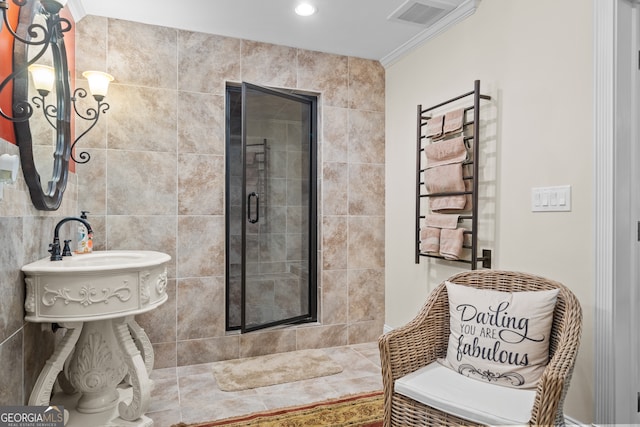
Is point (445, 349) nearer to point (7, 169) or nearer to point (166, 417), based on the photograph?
point (166, 417)

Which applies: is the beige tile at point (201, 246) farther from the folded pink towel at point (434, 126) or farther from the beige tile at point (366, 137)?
the folded pink towel at point (434, 126)

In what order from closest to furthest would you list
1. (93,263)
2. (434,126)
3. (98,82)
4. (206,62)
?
(93,263)
(98,82)
(434,126)
(206,62)

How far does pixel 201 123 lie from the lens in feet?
9.74

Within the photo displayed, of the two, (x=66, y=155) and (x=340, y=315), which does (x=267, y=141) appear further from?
(x=340, y=315)

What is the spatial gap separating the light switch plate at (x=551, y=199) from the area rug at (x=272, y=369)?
67.0 inches

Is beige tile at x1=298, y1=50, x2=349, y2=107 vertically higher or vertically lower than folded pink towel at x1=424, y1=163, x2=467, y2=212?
higher

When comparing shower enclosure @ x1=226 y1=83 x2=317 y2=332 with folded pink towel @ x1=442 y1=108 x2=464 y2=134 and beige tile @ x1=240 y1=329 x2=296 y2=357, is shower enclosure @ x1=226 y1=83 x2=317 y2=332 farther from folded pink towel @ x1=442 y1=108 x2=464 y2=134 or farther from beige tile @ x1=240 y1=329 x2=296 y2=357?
folded pink towel @ x1=442 y1=108 x2=464 y2=134

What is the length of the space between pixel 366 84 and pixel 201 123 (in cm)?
145

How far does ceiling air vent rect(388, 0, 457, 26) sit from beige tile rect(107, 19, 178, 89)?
1.59 meters

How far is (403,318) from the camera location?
327 centimetres

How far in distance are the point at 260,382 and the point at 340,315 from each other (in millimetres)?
981

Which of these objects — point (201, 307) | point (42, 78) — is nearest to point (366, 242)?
point (201, 307)

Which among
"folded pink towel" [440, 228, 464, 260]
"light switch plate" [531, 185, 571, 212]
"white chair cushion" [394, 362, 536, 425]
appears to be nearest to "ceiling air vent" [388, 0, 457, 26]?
"light switch plate" [531, 185, 571, 212]

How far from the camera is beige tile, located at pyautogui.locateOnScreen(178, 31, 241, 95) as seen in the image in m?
2.93
